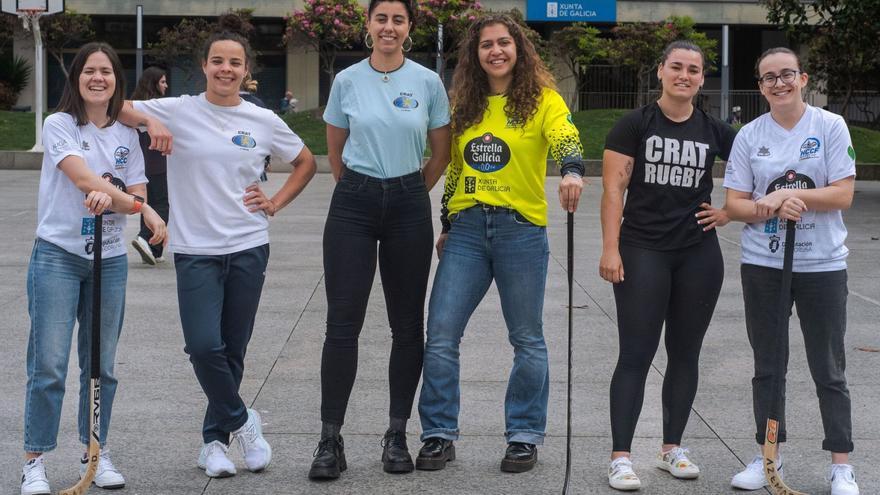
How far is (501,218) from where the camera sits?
515 centimetres

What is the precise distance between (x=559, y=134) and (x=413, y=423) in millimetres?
1746

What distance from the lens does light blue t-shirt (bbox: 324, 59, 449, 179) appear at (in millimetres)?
5051

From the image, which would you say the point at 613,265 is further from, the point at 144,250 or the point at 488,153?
the point at 144,250

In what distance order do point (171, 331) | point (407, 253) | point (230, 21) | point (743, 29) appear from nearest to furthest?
point (407, 253) → point (230, 21) → point (171, 331) → point (743, 29)

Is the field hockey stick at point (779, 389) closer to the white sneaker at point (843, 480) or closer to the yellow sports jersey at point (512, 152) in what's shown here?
the white sneaker at point (843, 480)

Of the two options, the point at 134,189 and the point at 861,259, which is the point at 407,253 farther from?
the point at 861,259

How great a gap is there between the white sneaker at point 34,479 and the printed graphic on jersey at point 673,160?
8.56 ft

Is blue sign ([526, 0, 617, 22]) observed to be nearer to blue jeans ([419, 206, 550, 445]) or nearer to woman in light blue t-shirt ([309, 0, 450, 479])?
woman in light blue t-shirt ([309, 0, 450, 479])

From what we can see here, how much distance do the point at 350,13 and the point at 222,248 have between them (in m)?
31.6

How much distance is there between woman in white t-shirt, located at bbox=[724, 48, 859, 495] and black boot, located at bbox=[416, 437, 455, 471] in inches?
47.0

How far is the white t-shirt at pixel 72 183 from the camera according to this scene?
475cm

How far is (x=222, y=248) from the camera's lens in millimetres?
5016

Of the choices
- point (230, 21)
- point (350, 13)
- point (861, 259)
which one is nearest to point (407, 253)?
point (230, 21)

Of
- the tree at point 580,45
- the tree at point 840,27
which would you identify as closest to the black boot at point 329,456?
the tree at point 840,27
